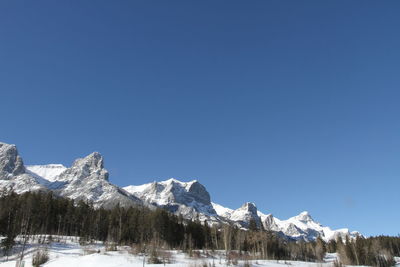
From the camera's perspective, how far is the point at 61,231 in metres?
76.8

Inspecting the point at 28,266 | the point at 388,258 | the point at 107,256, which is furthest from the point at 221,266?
the point at 388,258

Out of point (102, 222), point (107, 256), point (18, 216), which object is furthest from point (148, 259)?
point (102, 222)

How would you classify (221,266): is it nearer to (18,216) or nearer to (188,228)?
(18,216)

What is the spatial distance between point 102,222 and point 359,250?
61337 millimetres

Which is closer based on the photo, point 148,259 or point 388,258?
point 148,259

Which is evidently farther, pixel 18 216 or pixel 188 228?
pixel 188 228

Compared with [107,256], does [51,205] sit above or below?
above

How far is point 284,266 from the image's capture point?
32.5 metres

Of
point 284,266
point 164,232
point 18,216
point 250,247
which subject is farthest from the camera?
point 250,247

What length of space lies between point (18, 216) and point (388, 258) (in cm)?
8026

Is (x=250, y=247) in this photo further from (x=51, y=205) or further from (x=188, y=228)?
(x=51, y=205)

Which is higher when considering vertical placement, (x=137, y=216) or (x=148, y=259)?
(x=137, y=216)

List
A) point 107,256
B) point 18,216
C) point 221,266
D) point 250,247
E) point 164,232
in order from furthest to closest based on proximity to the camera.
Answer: point 250,247 < point 164,232 < point 18,216 < point 107,256 < point 221,266

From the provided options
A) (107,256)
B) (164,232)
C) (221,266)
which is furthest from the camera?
(164,232)
